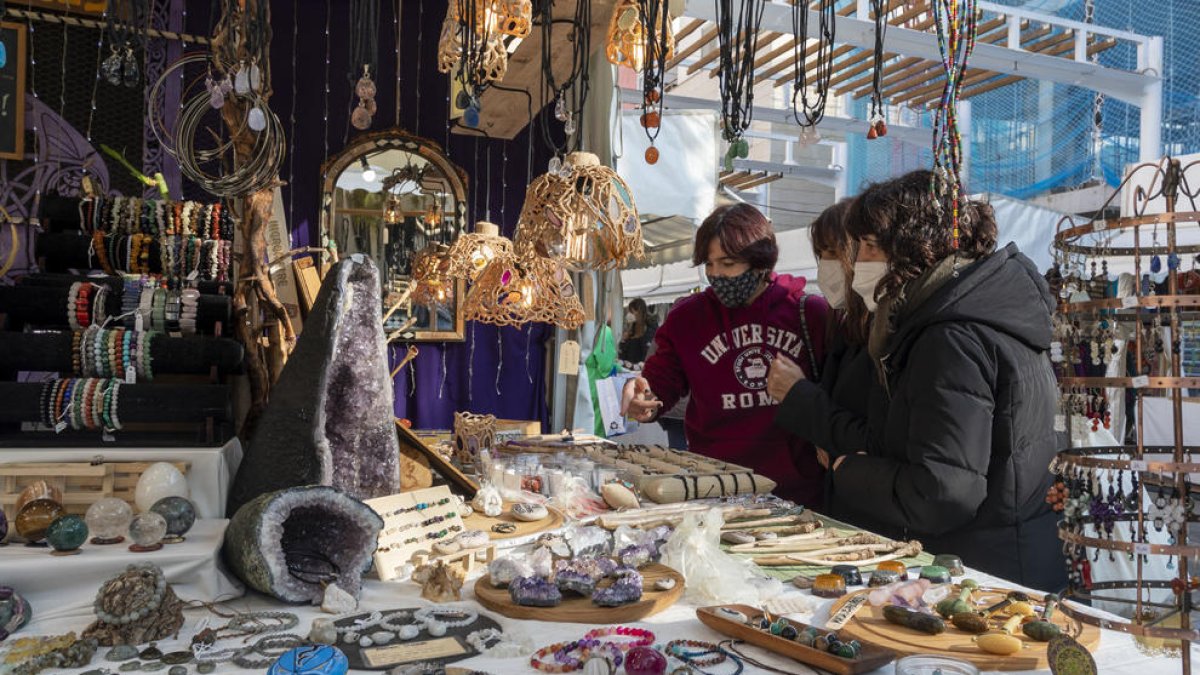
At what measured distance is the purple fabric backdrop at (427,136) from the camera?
5.22 m

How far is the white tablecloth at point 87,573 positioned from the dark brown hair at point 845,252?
5.83 ft

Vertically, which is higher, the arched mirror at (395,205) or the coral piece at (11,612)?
the arched mirror at (395,205)

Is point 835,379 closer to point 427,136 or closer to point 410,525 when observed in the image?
point 410,525

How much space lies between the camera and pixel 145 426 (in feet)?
6.87

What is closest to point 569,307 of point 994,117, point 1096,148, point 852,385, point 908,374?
point 852,385

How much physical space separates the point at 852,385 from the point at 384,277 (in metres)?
3.49

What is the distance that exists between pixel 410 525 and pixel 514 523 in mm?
425

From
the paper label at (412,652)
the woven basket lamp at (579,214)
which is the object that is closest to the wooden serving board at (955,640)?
the paper label at (412,652)

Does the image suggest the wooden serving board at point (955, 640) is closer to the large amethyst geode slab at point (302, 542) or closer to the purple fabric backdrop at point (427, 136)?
the large amethyst geode slab at point (302, 542)

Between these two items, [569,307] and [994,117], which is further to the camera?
[994,117]

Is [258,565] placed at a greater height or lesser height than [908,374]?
lesser

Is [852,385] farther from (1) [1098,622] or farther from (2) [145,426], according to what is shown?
(2) [145,426]

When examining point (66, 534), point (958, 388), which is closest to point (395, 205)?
point (66, 534)

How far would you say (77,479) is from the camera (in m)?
1.89
